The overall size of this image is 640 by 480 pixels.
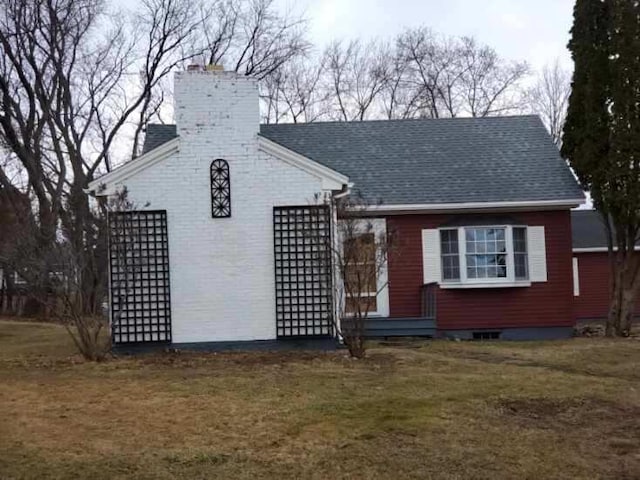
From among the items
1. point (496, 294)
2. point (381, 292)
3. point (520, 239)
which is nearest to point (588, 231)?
point (520, 239)

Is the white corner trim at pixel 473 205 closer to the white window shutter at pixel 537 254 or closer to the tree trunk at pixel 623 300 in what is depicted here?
the white window shutter at pixel 537 254

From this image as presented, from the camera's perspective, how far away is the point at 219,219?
12695 mm

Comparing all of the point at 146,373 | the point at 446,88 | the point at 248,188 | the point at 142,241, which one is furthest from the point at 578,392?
the point at 446,88

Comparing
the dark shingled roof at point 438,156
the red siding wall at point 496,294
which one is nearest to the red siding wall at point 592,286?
the dark shingled roof at point 438,156

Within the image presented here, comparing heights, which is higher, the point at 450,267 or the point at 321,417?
the point at 450,267

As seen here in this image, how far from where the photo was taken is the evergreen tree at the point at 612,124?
1490cm

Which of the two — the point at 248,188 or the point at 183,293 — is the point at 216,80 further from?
the point at 183,293

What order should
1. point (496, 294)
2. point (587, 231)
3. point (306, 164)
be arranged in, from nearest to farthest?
point (306, 164), point (496, 294), point (587, 231)

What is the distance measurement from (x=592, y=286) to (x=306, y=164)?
14.8 m

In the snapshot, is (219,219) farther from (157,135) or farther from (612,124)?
(612,124)

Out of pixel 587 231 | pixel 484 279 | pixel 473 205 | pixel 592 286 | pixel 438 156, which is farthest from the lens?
pixel 587 231

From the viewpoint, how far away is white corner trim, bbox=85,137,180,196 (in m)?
12.6

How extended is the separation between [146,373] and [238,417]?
327 centimetres

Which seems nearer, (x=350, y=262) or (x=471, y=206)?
(x=350, y=262)
